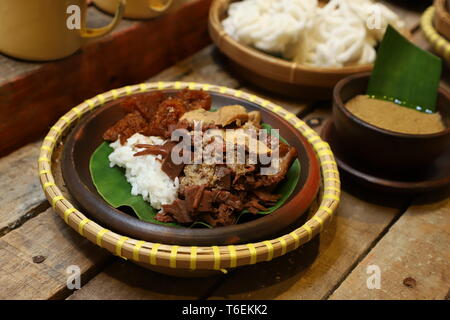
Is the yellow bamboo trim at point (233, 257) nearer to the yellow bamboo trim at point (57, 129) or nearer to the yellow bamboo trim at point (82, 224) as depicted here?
the yellow bamboo trim at point (82, 224)

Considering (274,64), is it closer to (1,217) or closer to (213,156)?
(213,156)

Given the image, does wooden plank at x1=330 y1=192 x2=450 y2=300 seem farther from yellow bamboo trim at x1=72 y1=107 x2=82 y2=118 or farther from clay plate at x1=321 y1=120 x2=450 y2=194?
yellow bamboo trim at x1=72 y1=107 x2=82 y2=118

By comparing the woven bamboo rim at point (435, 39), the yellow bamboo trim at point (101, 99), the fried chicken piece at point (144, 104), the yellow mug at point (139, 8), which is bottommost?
the yellow bamboo trim at point (101, 99)

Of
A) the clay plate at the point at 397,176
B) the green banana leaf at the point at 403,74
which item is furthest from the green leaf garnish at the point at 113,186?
the green banana leaf at the point at 403,74

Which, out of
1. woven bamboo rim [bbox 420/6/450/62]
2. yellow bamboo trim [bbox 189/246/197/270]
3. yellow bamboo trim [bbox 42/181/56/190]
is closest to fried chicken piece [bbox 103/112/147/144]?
yellow bamboo trim [bbox 42/181/56/190]

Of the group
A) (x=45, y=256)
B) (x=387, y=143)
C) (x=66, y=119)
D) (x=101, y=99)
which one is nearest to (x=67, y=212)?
(x=45, y=256)

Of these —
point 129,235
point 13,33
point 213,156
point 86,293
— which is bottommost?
point 86,293

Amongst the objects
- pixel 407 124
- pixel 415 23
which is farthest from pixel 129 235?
pixel 415 23
